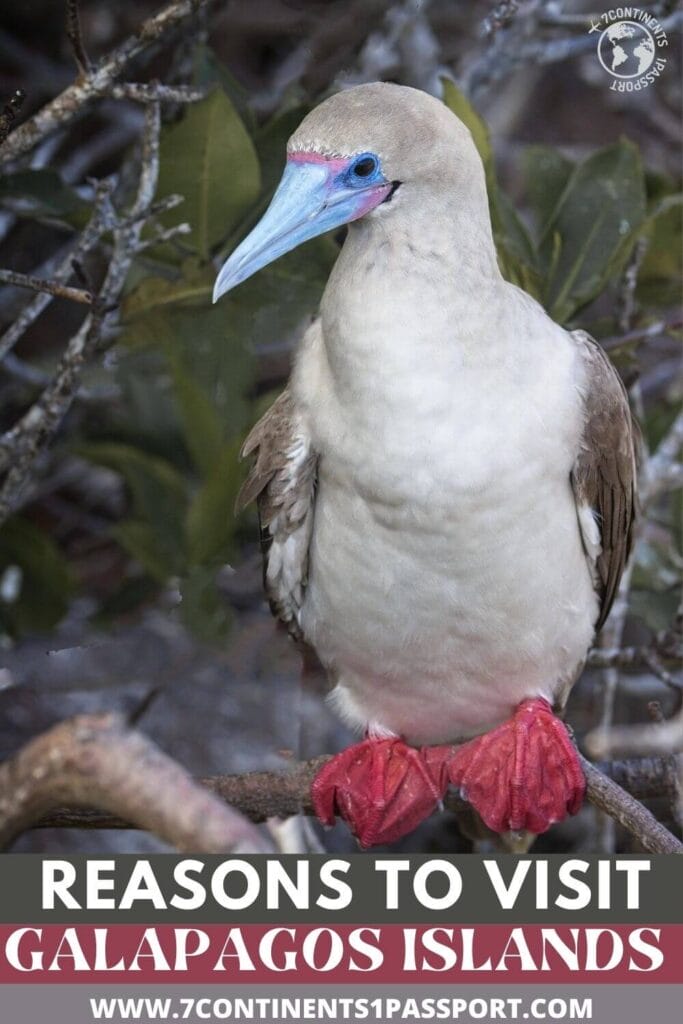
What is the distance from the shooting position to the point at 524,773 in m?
2.82

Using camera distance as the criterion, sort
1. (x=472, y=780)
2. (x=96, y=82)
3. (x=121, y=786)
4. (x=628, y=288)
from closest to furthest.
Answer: (x=121, y=786) < (x=96, y=82) < (x=472, y=780) < (x=628, y=288)

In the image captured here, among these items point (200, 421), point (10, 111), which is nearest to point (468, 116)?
point (200, 421)

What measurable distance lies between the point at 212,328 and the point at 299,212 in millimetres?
1106

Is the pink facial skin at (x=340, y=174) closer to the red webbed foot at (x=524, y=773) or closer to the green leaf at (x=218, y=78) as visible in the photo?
the green leaf at (x=218, y=78)

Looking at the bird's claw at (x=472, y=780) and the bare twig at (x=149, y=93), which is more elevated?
the bare twig at (x=149, y=93)

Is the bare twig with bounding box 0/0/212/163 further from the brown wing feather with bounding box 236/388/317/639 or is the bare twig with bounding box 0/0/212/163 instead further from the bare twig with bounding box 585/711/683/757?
the bare twig with bounding box 585/711/683/757

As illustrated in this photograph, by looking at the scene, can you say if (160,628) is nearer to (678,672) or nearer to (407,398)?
(678,672)

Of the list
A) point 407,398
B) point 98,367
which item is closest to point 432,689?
point 407,398

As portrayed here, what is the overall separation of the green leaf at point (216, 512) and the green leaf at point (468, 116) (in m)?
0.91

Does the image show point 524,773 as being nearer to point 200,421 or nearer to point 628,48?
point 200,421

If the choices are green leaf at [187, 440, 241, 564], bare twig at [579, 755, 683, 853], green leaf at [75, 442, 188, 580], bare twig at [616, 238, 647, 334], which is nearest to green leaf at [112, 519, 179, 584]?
green leaf at [75, 442, 188, 580]

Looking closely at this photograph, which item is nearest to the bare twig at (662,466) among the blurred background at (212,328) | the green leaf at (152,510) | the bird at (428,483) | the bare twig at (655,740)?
the blurred background at (212,328)

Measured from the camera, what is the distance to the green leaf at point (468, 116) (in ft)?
9.73

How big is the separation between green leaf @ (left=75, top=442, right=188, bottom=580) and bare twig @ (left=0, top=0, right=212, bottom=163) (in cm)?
120
